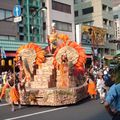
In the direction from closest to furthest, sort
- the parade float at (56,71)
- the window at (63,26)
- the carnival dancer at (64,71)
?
the parade float at (56,71)
the carnival dancer at (64,71)
the window at (63,26)

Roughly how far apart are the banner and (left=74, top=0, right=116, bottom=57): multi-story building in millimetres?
1739

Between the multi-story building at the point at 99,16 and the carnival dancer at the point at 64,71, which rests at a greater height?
the multi-story building at the point at 99,16

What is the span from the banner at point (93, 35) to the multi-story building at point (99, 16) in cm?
174

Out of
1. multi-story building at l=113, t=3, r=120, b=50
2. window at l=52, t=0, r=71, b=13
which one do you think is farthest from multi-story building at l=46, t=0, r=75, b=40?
multi-story building at l=113, t=3, r=120, b=50

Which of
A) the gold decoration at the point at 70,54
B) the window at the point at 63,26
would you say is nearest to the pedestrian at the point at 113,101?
the gold decoration at the point at 70,54

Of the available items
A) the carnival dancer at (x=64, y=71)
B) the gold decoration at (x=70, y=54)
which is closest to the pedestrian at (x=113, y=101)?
the carnival dancer at (x=64, y=71)

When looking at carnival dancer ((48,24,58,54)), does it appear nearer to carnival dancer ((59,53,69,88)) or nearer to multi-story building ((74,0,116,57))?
carnival dancer ((59,53,69,88))

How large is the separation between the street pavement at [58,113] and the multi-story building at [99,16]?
1738 inches

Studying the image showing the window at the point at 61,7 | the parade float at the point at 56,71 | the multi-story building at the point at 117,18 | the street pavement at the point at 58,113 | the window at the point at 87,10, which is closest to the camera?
the street pavement at the point at 58,113

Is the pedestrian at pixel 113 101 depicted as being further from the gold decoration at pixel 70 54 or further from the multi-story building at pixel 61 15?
the multi-story building at pixel 61 15

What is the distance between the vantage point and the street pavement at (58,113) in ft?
42.7

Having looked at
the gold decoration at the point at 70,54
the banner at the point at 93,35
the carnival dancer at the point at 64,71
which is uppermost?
the banner at the point at 93,35

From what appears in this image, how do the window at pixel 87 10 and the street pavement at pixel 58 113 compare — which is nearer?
the street pavement at pixel 58 113

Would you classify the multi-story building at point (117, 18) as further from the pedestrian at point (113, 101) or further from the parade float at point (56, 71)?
the pedestrian at point (113, 101)
